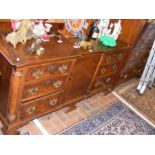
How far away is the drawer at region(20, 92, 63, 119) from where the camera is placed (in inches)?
80.8

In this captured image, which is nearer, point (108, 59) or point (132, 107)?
point (108, 59)

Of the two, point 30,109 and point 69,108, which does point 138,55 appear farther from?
point 30,109

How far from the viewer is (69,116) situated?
267cm

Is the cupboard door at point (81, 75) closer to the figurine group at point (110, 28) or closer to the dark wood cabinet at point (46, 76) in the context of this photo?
the dark wood cabinet at point (46, 76)

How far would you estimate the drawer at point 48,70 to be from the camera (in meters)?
1.82

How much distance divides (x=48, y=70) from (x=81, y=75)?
0.60 metres

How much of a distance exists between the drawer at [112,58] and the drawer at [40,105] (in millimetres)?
753

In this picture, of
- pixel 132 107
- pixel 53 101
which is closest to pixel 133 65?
pixel 132 107
